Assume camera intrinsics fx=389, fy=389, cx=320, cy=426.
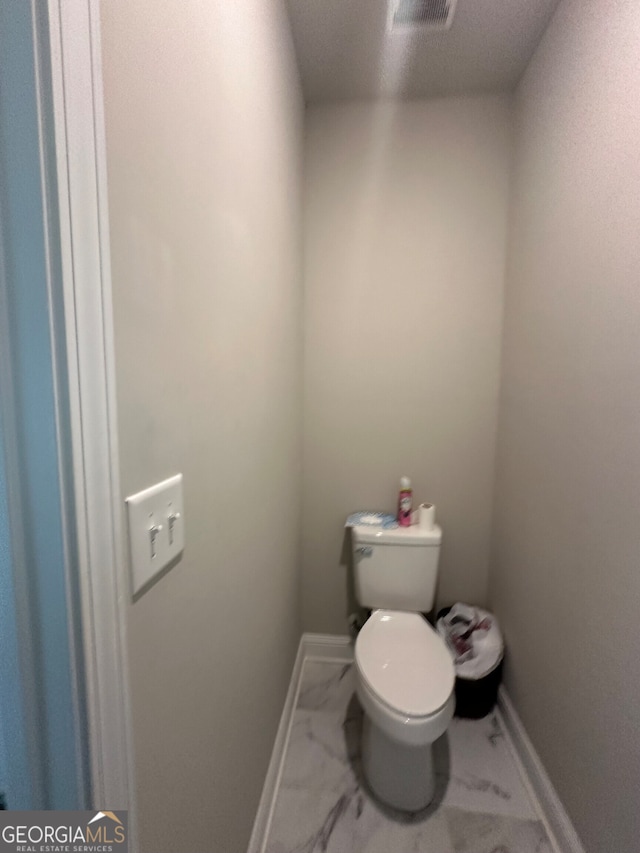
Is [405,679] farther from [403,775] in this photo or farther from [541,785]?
[541,785]

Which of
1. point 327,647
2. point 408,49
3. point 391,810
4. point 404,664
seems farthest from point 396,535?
point 408,49

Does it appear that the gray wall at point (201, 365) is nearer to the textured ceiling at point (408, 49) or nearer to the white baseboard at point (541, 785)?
the textured ceiling at point (408, 49)

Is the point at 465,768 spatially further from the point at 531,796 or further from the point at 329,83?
the point at 329,83

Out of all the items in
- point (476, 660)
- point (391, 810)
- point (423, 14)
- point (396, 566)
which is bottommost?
point (391, 810)

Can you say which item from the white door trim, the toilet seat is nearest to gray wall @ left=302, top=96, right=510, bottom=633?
the toilet seat

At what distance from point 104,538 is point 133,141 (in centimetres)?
46

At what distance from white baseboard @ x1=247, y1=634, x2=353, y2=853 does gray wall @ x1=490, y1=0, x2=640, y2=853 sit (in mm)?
745

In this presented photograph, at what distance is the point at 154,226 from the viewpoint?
1.68 ft

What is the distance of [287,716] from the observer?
1.47m

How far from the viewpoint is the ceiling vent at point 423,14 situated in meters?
1.19

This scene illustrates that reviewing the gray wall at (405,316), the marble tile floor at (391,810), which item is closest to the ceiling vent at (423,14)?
the gray wall at (405,316)

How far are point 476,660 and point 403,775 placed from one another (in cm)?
51

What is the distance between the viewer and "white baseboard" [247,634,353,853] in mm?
1093

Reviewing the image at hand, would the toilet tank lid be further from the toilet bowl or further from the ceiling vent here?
the ceiling vent
